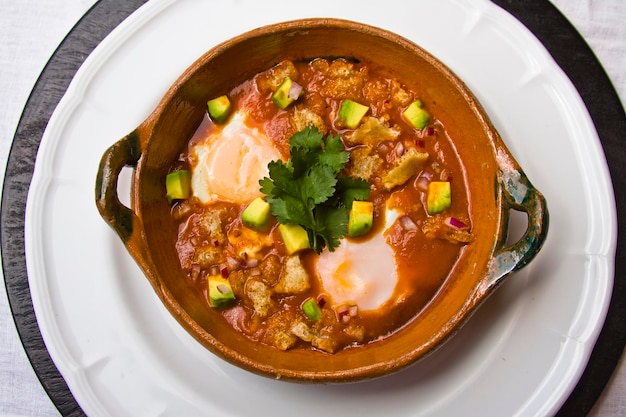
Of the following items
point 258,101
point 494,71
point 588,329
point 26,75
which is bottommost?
point 588,329

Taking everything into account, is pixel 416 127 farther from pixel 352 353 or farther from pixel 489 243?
pixel 352 353

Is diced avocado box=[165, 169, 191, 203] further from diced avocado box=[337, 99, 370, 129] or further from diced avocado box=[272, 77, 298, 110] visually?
diced avocado box=[337, 99, 370, 129]

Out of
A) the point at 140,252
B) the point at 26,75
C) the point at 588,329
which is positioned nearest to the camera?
the point at 140,252

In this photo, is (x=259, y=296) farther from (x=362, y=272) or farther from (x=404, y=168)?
(x=404, y=168)

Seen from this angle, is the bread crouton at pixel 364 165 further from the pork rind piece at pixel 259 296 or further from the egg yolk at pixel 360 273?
the pork rind piece at pixel 259 296

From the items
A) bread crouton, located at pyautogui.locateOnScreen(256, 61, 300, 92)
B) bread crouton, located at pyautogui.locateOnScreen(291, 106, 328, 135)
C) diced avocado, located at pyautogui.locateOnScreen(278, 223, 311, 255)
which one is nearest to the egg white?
diced avocado, located at pyautogui.locateOnScreen(278, 223, 311, 255)

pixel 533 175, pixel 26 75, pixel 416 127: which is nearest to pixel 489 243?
pixel 533 175

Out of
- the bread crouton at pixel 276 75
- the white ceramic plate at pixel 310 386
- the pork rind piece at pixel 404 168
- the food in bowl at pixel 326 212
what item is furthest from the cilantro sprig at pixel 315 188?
the white ceramic plate at pixel 310 386
